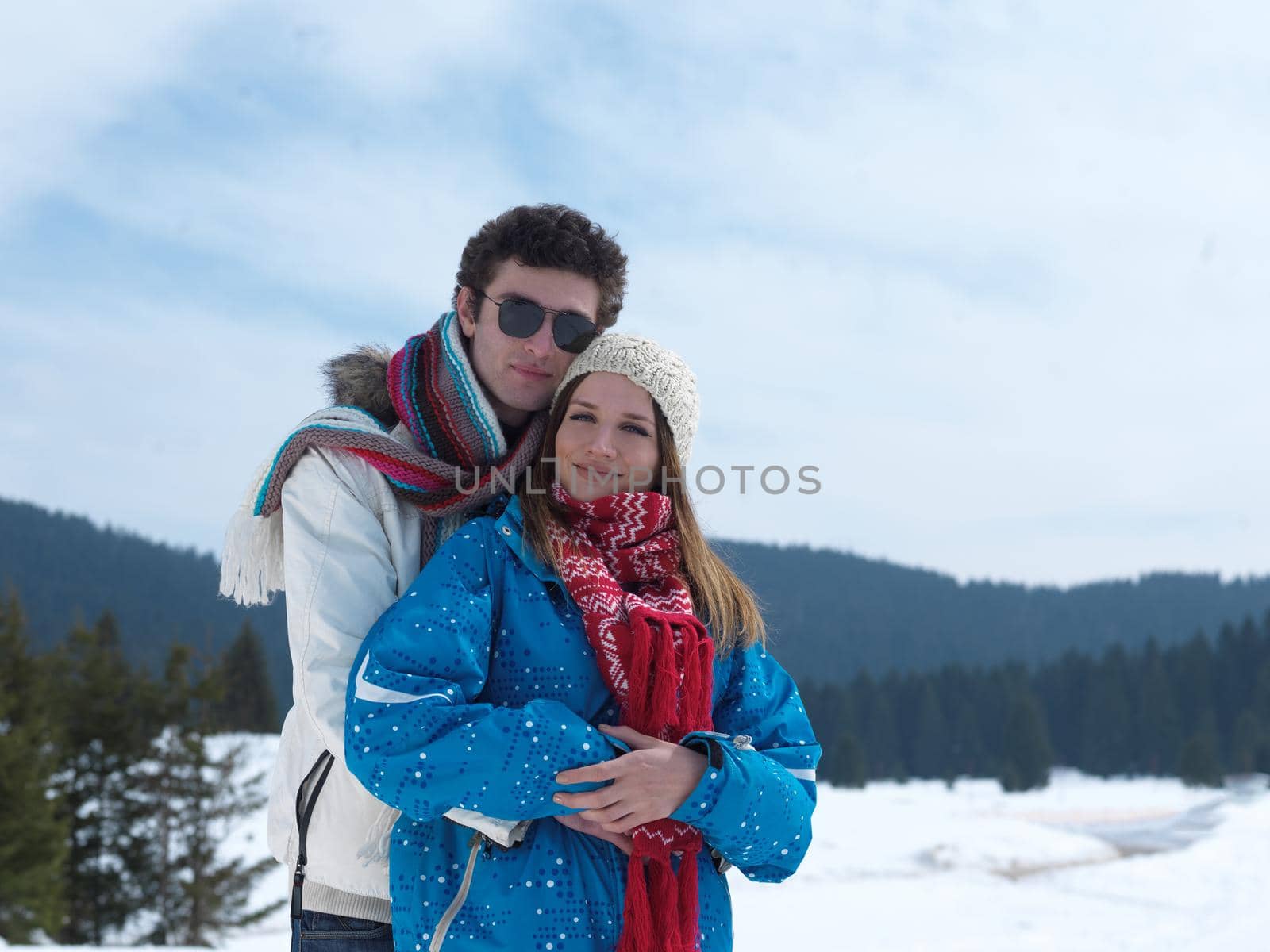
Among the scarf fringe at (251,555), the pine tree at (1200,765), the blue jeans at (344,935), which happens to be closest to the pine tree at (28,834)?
the scarf fringe at (251,555)

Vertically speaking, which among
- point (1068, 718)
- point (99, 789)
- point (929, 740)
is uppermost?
point (1068, 718)

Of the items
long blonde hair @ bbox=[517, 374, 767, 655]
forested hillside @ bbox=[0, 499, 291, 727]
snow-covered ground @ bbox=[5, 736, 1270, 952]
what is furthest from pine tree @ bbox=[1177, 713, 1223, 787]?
forested hillside @ bbox=[0, 499, 291, 727]

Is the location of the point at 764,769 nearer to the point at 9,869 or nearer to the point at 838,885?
the point at 838,885

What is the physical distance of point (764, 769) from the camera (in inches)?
77.1

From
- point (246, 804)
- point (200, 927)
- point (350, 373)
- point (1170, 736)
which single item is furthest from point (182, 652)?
point (1170, 736)

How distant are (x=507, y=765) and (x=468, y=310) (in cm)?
116

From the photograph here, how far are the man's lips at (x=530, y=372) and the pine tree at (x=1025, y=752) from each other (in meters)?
48.1

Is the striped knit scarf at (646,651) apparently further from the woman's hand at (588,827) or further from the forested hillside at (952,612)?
the forested hillside at (952,612)

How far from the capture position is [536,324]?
2402 millimetres

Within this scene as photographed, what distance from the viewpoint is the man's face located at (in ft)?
7.92

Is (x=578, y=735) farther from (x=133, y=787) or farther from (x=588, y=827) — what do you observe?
(x=133, y=787)

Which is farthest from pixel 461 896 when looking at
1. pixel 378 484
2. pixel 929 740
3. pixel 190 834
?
pixel 929 740

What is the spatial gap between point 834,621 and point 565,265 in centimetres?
10009

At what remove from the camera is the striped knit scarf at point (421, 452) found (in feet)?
7.30
